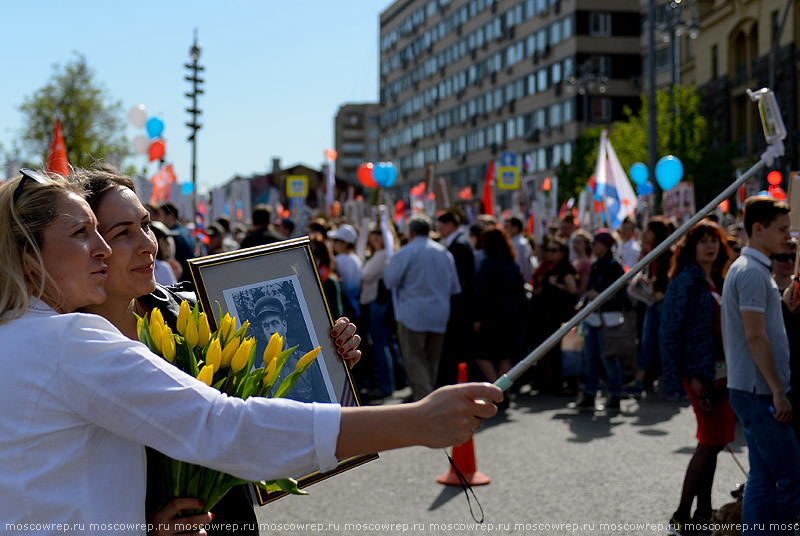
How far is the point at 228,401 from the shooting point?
1.81 m

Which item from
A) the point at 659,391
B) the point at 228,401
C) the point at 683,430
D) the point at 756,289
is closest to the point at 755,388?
the point at 756,289

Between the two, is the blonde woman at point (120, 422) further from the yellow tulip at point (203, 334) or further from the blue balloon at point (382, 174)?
the blue balloon at point (382, 174)

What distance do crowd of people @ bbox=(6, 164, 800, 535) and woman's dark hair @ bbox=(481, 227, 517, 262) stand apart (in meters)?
0.02

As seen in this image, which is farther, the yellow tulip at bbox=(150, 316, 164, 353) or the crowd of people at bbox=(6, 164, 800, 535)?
the yellow tulip at bbox=(150, 316, 164, 353)

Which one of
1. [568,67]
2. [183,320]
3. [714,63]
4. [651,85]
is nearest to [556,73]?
[568,67]

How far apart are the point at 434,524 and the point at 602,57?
59949 mm

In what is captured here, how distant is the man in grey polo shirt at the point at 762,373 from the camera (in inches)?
181

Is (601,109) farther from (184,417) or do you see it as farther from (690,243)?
(184,417)

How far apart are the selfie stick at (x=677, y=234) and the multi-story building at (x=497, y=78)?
42.1m

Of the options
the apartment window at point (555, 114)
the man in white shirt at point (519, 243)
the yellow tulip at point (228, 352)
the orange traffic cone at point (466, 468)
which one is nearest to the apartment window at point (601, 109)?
the apartment window at point (555, 114)

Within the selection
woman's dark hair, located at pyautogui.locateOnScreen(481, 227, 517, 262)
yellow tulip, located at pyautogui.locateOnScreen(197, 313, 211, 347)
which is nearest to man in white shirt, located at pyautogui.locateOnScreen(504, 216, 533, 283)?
woman's dark hair, located at pyautogui.locateOnScreen(481, 227, 517, 262)

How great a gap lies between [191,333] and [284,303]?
0.58 meters

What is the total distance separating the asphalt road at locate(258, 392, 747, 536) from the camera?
5820mm

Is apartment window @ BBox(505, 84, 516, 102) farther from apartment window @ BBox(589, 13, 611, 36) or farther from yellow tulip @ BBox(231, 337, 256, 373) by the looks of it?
yellow tulip @ BBox(231, 337, 256, 373)
